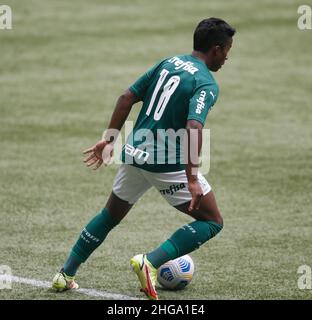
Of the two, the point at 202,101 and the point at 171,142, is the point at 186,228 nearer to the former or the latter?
the point at 171,142

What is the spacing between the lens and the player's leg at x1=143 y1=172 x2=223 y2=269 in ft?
22.2

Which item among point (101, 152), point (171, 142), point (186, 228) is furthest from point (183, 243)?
point (101, 152)

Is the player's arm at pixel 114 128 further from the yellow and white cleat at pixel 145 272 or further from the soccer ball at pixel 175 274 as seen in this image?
the soccer ball at pixel 175 274

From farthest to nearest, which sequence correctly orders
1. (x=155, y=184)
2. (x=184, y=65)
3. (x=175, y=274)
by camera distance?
(x=175, y=274) < (x=155, y=184) < (x=184, y=65)

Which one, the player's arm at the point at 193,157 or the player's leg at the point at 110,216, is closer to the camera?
the player's arm at the point at 193,157

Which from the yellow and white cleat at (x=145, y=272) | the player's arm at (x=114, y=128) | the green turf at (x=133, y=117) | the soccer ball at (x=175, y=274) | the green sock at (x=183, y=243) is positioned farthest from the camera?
the green turf at (x=133, y=117)

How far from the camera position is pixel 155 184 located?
690 centimetres

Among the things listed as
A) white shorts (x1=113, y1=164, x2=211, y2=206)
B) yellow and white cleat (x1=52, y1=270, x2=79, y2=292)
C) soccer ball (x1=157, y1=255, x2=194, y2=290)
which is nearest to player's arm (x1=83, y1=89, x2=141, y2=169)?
white shorts (x1=113, y1=164, x2=211, y2=206)

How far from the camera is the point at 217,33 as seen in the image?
6754 mm

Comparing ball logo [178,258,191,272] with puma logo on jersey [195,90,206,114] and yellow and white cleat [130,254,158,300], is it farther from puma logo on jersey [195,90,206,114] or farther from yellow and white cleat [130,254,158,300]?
puma logo on jersey [195,90,206,114]

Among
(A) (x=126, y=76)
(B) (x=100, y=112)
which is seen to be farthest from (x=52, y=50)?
(B) (x=100, y=112)

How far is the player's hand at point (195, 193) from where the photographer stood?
21.2 ft

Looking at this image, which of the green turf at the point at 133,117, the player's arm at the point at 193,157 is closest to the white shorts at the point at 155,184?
the player's arm at the point at 193,157

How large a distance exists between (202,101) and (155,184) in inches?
31.7
